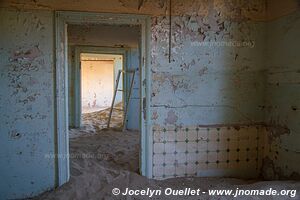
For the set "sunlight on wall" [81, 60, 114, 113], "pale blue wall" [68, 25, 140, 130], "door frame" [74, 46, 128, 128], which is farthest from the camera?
"sunlight on wall" [81, 60, 114, 113]

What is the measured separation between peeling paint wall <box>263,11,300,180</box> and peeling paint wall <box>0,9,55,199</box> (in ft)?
7.74

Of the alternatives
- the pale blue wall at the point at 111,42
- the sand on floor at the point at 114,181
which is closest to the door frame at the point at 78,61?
the pale blue wall at the point at 111,42

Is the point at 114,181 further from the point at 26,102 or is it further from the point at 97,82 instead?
the point at 97,82

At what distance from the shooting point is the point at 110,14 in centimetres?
296

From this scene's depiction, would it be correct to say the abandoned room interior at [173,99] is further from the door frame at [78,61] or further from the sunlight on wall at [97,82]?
the sunlight on wall at [97,82]

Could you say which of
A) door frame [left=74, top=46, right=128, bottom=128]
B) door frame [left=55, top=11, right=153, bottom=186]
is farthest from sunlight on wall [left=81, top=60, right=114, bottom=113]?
door frame [left=55, top=11, right=153, bottom=186]

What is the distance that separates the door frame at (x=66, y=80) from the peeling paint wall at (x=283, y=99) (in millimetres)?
1366

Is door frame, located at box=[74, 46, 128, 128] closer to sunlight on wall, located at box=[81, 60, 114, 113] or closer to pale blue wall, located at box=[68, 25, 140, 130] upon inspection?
pale blue wall, located at box=[68, 25, 140, 130]

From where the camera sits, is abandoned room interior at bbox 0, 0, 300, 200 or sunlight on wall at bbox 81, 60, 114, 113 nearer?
abandoned room interior at bbox 0, 0, 300, 200

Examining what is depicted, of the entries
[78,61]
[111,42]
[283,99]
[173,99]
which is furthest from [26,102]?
[78,61]

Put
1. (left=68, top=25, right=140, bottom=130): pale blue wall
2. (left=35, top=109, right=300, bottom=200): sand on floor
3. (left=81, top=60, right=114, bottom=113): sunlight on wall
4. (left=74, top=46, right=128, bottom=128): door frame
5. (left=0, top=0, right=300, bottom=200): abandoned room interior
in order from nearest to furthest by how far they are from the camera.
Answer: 1. (left=35, top=109, right=300, bottom=200): sand on floor
2. (left=0, top=0, right=300, bottom=200): abandoned room interior
3. (left=68, top=25, right=140, bottom=130): pale blue wall
4. (left=74, top=46, right=128, bottom=128): door frame
5. (left=81, top=60, right=114, bottom=113): sunlight on wall

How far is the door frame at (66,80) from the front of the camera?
9.47 ft

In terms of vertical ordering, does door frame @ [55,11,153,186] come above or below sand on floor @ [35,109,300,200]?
above

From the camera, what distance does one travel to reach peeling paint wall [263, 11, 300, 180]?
2.87 m
